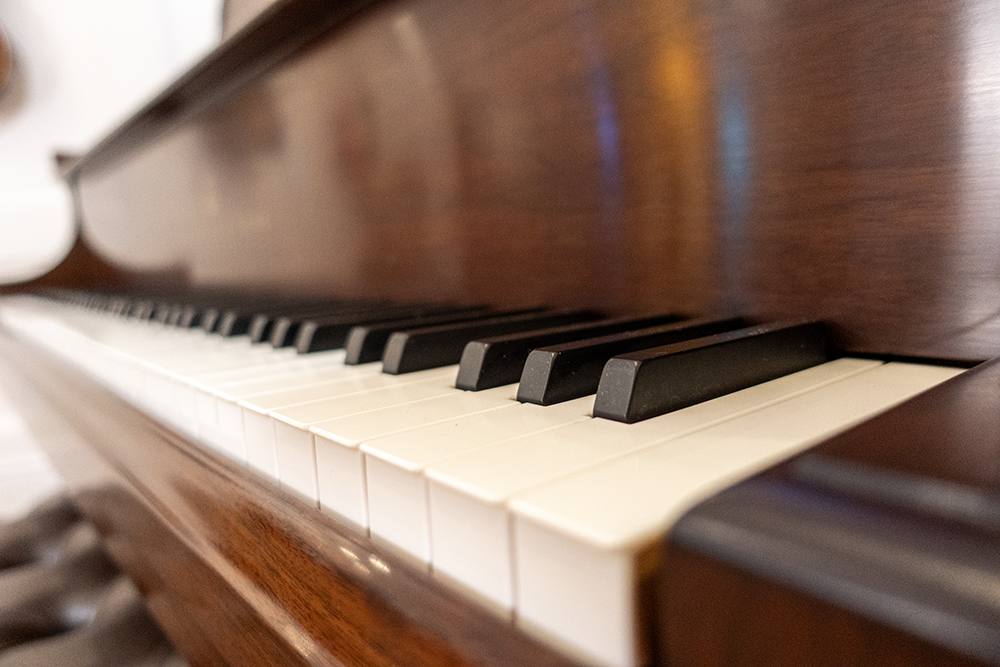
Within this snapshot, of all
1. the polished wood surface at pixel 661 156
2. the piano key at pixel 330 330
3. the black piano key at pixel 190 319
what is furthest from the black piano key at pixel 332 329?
the black piano key at pixel 190 319

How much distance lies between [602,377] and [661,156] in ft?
1.00

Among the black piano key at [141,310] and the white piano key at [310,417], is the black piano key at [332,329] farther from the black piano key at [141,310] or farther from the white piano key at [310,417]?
the black piano key at [141,310]

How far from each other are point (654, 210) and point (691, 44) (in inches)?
5.8

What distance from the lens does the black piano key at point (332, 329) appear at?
2.48ft

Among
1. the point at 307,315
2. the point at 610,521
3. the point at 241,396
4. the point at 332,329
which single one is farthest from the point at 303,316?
the point at 610,521

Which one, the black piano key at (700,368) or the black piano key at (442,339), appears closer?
the black piano key at (700,368)

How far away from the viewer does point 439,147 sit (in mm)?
880

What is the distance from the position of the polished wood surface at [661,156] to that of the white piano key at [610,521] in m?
0.22

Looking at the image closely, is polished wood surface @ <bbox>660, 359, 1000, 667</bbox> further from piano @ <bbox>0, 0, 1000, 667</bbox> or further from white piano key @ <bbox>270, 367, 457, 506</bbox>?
white piano key @ <bbox>270, 367, 457, 506</bbox>

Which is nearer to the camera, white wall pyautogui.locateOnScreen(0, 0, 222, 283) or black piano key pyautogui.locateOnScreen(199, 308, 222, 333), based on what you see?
black piano key pyautogui.locateOnScreen(199, 308, 222, 333)

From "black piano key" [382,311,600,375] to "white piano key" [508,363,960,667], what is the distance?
316 mm

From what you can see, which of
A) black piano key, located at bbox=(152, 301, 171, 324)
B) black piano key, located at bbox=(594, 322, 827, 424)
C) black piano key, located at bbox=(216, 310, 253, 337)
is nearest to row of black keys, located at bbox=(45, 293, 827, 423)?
black piano key, located at bbox=(594, 322, 827, 424)

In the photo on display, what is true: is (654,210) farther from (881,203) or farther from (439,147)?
(439,147)

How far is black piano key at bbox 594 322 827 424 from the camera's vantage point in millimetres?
395
